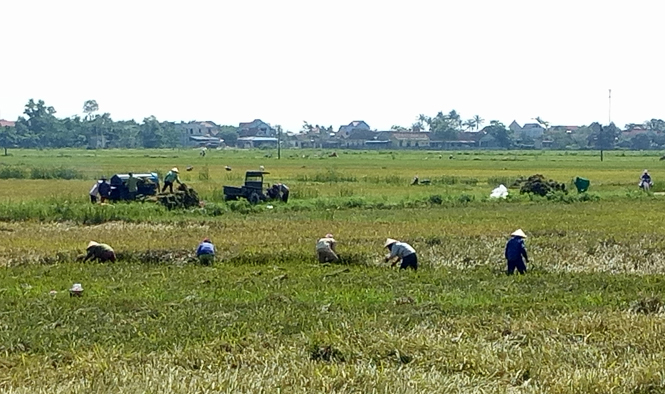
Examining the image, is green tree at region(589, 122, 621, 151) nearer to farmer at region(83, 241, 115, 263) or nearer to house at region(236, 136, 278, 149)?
house at region(236, 136, 278, 149)

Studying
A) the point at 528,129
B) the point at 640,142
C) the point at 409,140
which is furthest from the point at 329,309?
the point at 528,129

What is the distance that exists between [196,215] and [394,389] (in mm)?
17760

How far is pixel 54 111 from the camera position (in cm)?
12456

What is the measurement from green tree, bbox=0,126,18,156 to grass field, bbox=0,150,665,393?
3795 inches

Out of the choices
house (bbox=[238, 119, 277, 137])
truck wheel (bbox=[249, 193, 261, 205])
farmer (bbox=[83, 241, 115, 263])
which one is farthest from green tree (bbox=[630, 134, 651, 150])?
farmer (bbox=[83, 241, 115, 263])

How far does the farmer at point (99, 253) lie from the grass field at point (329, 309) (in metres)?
0.37

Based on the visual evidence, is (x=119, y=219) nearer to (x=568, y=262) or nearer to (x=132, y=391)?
(x=568, y=262)

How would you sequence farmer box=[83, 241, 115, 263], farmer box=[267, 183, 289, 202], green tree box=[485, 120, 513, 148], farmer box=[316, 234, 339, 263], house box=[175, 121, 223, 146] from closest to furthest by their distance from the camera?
farmer box=[83, 241, 115, 263]
farmer box=[316, 234, 339, 263]
farmer box=[267, 183, 289, 202]
green tree box=[485, 120, 513, 148]
house box=[175, 121, 223, 146]

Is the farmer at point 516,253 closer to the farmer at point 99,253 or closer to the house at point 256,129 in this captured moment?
the farmer at point 99,253

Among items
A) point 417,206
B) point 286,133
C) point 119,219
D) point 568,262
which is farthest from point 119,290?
point 286,133

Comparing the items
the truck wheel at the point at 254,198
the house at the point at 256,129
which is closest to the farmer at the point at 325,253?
the truck wheel at the point at 254,198

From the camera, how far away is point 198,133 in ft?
509

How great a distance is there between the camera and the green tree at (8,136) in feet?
368

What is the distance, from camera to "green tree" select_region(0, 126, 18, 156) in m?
112
